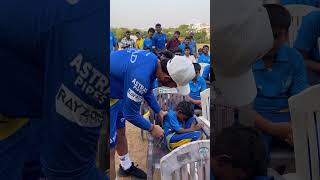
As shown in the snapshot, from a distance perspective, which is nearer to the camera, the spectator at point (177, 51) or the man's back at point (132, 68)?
the man's back at point (132, 68)

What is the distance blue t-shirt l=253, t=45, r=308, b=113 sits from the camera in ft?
3.27

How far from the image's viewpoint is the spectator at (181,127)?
6.53ft

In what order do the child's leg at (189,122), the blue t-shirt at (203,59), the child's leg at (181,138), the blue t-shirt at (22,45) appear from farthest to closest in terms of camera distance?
the blue t-shirt at (203,59) → the child's leg at (189,122) → the child's leg at (181,138) → the blue t-shirt at (22,45)

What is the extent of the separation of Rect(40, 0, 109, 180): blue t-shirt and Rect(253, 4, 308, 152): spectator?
422 mm

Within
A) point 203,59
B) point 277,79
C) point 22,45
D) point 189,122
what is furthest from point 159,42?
point 22,45

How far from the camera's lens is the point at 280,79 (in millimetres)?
1007

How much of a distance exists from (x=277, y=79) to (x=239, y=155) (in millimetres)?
234

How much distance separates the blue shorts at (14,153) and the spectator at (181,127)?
105cm

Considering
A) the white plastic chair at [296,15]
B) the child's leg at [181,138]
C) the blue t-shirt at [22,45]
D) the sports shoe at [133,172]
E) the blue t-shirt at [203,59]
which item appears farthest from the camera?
the blue t-shirt at [203,59]

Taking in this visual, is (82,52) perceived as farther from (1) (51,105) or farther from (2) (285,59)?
(2) (285,59)

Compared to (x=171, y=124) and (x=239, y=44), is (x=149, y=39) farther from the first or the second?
(x=239, y=44)

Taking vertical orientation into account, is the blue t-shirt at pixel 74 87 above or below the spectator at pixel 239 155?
above

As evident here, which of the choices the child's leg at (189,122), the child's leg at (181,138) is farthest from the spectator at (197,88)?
the child's leg at (181,138)

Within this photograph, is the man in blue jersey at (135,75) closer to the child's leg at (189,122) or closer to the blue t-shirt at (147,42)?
the child's leg at (189,122)
